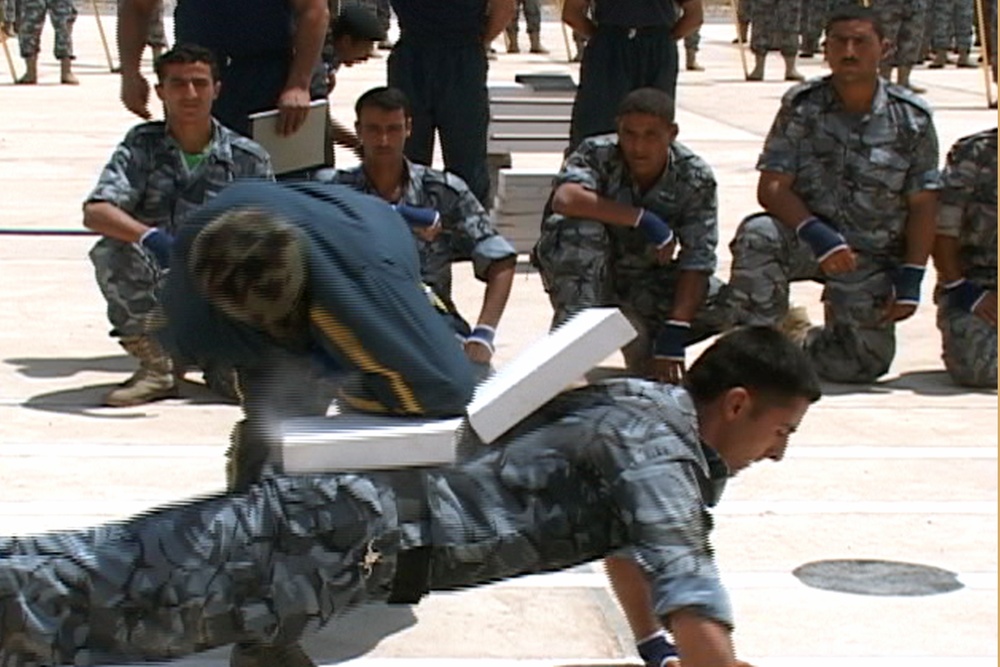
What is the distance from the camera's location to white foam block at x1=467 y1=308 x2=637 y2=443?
3.45 m

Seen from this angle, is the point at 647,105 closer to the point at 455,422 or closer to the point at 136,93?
the point at 136,93

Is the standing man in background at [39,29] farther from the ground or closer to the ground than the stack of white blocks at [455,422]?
closer to the ground

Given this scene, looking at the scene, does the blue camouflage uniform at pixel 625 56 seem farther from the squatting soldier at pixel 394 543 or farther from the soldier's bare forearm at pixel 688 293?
the squatting soldier at pixel 394 543

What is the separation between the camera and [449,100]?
305 inches

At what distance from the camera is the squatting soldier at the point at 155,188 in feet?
21.3

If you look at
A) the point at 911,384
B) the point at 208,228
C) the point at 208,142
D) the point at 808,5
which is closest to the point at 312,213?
the point at 208,228

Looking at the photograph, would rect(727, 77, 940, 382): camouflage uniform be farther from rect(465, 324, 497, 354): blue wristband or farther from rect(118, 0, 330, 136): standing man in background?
rect(118, 0, 330, 136): standing man in background

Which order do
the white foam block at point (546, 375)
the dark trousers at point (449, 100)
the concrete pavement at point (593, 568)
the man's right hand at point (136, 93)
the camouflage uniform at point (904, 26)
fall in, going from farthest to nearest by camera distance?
the camouflage uniform at point (904, 26), the dark trousers at point (449, 100), the man's right hand at point (136, 93), the concrete pavement at point (593, 568), the white foam block at point (546, 375)

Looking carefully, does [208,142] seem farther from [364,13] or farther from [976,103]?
[976,103]

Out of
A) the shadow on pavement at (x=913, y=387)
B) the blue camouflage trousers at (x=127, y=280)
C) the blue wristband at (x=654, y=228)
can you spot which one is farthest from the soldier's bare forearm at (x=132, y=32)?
the shadow on pavement at (x=913, y=387)

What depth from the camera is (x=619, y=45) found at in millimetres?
8266

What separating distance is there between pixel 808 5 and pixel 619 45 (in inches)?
589

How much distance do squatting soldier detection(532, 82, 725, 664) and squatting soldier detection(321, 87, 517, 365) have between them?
15.3 inches

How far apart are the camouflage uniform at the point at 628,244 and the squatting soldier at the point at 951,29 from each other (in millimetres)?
16319
